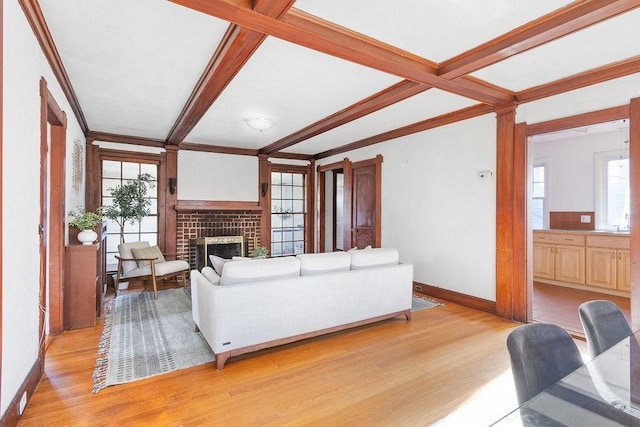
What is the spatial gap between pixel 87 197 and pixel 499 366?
5794mm

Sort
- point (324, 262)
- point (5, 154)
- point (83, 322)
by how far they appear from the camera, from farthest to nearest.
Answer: point (83, 322) → point (324, 262) → point (5, 154)

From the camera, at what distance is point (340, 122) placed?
14.4 feet

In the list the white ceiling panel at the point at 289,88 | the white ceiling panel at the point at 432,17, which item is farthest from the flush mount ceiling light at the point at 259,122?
the white ceiling panel at the point at 432,17

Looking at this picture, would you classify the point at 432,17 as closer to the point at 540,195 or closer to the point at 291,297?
the point at 291,297

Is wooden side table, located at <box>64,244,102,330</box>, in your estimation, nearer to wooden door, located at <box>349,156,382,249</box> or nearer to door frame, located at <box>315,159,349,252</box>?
wooden door, located at <box>349,156,382,249</box>

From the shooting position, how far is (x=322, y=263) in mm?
3027

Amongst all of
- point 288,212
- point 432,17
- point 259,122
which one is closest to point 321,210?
point 288,212

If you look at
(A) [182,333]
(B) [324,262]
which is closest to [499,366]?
(B) [324,262]

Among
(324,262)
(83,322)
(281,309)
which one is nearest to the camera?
(281,309)

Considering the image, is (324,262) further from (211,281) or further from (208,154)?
(208,154)

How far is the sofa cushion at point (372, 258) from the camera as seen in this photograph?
3.27 meters

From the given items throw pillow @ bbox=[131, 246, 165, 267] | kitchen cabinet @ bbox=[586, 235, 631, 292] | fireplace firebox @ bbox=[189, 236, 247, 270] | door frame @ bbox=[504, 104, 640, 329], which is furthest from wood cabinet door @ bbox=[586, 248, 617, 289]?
throw pillow @ bbox=[131, 246, 165, 267]

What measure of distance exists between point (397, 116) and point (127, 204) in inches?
169

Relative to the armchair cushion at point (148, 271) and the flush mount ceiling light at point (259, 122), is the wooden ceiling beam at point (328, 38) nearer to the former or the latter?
the flush mount ceiling light at point (259, 122)
